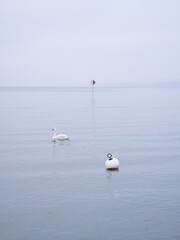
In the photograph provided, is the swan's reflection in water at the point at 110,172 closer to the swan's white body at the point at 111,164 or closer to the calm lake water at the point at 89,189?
the calm lake water at the point at 89,189

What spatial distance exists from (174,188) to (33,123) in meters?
35.6

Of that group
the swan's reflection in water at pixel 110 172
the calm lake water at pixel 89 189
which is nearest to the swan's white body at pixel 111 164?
the swan's reflection in water at pixel 110 172

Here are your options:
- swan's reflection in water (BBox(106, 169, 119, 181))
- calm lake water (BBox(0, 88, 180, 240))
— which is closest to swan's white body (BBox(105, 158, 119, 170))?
swan's reflection in water (BBox(106, 169, 119, 181))

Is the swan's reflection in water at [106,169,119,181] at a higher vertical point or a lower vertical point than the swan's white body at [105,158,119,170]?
lower

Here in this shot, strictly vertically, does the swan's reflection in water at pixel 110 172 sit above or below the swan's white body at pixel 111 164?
below

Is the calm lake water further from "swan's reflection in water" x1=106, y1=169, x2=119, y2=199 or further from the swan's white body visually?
the swan's white body

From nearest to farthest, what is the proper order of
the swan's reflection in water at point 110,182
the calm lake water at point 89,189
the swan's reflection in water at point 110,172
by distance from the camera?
the calm lake water at point 89,189
the swan's reflection in water at point 110,182
the swan's reflection in water at point 110,172

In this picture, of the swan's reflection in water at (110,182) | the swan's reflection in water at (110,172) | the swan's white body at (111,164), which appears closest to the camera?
the swan's reflection in water at (110,182)

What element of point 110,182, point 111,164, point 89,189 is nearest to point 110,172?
point 111,164

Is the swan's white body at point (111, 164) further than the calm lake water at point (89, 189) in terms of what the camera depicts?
Yes

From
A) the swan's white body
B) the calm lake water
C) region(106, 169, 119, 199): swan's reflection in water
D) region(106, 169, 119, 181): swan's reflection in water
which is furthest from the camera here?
the swan's white body

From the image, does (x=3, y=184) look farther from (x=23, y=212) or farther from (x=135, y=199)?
(x=135, y=199)

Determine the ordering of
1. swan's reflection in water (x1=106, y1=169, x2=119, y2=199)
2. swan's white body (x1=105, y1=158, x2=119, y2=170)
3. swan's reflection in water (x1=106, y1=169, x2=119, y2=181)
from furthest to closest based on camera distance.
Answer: swan's white body (x1=105, y1=158, x2=119, y2=170) < swan's reflection in water (x1=106, y1=169, x2=119, y2=181) < swan's reflection in water (x1=106, y1=169, x2=119, y2=199)

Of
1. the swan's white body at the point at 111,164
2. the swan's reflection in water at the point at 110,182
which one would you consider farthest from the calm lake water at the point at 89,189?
the swan's white body at the point at 111,164
